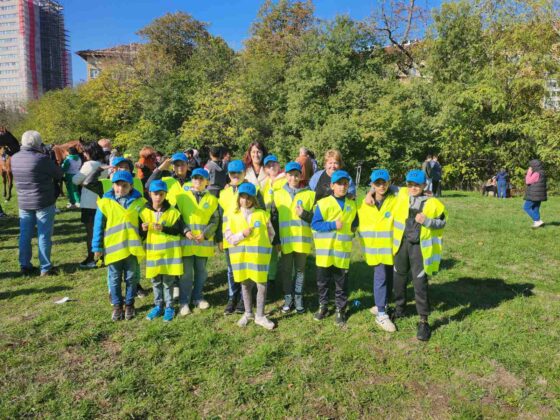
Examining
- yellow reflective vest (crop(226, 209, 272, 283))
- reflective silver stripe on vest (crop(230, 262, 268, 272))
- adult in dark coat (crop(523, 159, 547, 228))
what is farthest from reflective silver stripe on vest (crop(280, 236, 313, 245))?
adult in dark coat (crop(523, 159, 547, 228))

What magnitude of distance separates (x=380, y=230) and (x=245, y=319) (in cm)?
193

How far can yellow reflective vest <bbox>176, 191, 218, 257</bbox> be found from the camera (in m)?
4.83

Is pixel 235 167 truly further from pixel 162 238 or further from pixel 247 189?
pixel 162 238

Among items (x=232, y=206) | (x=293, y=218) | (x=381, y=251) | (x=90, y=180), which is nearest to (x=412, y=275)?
(x=381, y=251)

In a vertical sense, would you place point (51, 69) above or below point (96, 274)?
above

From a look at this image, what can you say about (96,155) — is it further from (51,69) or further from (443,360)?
(51,69)

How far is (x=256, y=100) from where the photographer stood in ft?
91.3

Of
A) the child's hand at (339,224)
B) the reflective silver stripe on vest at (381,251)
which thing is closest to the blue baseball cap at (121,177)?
the child's hand at (339,224)

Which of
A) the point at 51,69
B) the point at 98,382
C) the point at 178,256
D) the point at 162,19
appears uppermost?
the point at 51,69

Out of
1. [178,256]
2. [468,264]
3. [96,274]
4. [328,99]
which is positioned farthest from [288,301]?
[328,99]

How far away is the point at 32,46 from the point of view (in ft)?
400

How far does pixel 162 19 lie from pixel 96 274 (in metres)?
40.1

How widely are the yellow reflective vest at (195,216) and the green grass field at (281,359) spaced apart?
0.84 m

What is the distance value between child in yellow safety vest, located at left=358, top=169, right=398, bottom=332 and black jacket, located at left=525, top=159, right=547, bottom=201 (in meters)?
7.41
